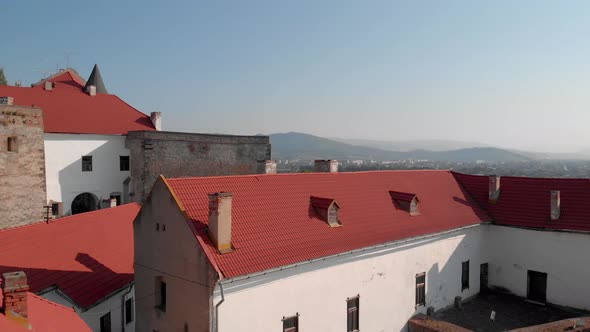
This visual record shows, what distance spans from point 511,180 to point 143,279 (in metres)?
21.8

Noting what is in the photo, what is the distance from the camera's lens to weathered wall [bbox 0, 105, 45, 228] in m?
26.5

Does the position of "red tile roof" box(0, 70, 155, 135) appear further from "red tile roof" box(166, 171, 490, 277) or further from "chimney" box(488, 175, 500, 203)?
"chimney" box(488, 175, 500, 203)

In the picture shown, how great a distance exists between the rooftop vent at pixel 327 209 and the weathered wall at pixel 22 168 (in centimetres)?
1961

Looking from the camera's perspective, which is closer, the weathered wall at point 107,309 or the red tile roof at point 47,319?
the red tile roof at point 47,319

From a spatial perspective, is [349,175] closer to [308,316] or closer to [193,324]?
[308,316]

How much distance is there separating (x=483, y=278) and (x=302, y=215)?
1339 centimetres

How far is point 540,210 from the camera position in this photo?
80.1ft

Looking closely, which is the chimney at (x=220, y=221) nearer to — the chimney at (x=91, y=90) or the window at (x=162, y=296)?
the window at (x=162, y=296)

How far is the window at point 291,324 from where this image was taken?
15203 millimetres

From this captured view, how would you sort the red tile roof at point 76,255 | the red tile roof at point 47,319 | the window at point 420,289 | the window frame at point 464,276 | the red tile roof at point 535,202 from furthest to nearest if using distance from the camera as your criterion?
the red tile roof at point 535,202 → the window frame at point 464,276 → the window at point 420,289 → the red tile roof at point 76,255 → the red tile roof at point 47,319

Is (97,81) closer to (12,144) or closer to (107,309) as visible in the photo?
(12,144)

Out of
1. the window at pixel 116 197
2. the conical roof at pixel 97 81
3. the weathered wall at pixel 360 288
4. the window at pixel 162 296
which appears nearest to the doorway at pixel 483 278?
the weathered wall at pixel 360 288

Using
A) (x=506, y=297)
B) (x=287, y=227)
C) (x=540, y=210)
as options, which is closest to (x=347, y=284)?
(x=287, y=227)

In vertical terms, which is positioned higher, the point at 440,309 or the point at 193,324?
the point at 193,324
